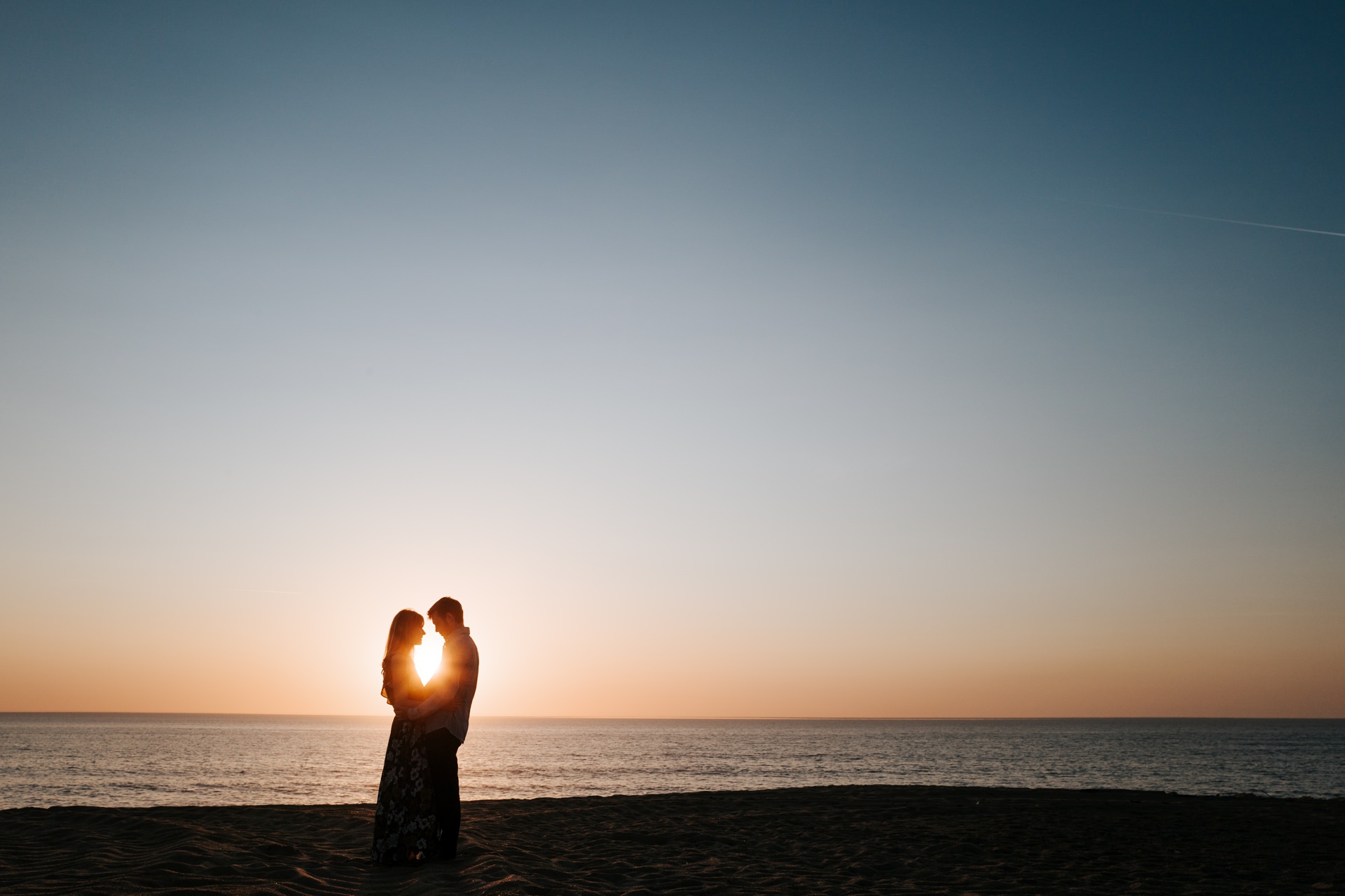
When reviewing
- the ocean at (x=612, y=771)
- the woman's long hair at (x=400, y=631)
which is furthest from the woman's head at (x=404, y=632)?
the ocean at (x=612, y=771)

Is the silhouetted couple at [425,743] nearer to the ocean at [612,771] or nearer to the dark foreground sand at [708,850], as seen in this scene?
the dark foreground sand at [708,850]

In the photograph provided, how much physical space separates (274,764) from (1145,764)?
46460mm

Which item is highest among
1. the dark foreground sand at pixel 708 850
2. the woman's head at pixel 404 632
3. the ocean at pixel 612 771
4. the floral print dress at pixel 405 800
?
the woman's head at pixel 404 632

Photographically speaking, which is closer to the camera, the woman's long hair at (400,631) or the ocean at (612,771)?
the woman's long hair at (400,631)

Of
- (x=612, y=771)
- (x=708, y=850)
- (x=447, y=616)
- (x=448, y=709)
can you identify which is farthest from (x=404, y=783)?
(x=612, y=771)

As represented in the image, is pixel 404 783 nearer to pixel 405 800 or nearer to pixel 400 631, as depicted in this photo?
pixel 405 800

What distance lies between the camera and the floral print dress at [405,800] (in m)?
6.86

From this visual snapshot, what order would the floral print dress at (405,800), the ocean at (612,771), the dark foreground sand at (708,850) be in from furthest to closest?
1. the ocean at (612,771)
2. the floral print dress at (405,800)
3. the dark foreground sand at (708,850)

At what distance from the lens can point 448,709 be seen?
6949 millimetres

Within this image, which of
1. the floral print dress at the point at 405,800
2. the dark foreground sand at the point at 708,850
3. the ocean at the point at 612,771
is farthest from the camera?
the ocean at the point at 612,771

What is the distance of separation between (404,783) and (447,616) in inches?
57.1

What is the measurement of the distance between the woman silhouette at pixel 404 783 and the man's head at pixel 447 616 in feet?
1.15

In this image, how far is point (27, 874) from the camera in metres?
5.99

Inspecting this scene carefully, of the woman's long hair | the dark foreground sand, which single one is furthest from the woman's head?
the dark foreground sand
